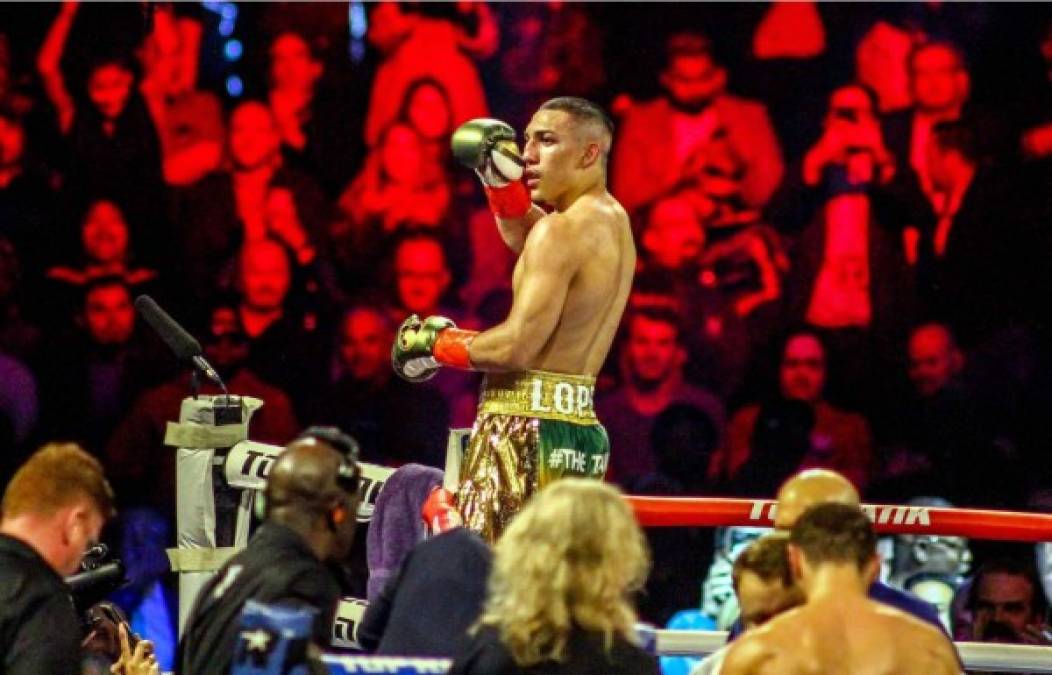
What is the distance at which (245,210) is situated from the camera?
22.1ft

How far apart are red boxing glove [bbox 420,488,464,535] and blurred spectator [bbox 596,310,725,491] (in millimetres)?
2383

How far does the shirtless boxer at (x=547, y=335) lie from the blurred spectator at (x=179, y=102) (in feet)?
8.81

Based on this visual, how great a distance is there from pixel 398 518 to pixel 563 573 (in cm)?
165

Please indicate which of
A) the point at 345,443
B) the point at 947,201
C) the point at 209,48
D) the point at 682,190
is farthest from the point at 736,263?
the point at 345,443

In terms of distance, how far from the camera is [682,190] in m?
6.82

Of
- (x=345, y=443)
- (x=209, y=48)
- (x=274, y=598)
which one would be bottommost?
(x=274, y=598)

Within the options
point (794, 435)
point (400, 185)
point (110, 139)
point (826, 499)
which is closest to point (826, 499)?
point (826, 499)

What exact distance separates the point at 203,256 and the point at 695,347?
1.84 meters

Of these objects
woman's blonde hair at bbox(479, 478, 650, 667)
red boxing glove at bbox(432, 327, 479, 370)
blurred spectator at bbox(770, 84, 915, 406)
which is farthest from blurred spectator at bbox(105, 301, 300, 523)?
woman's blonde hair at bbox(479, 478, 650, 667)

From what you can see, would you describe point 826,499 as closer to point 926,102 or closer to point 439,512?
point 439,512

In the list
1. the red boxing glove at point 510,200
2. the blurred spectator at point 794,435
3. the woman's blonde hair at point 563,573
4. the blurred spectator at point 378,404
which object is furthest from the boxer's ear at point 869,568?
the blurred spectator at point 378,404

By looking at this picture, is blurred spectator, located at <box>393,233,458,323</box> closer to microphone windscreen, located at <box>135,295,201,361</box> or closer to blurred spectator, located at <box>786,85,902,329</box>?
blurred spectator, located at <box>786,85,902,329</box>

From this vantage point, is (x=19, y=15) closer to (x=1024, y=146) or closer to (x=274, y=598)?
(x=1024, y=146)

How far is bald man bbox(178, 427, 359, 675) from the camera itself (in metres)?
2.82
